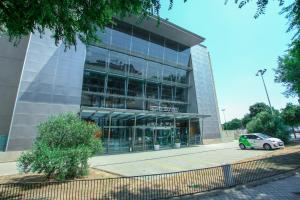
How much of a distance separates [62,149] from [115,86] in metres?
14.8

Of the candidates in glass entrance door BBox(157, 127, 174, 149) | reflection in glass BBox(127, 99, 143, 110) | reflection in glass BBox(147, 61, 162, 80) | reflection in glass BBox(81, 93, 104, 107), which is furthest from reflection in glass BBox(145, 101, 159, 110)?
reflection in glass BBox(81, 93, 104, 107)

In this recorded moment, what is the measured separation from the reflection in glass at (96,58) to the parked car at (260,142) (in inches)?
607

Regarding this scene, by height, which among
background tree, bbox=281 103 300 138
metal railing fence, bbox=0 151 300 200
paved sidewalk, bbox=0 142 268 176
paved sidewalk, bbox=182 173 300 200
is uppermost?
background tree, bbox=281 103 300 138

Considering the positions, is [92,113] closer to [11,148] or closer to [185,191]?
[11,148]

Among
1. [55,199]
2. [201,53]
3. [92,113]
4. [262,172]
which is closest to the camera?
[55,199]

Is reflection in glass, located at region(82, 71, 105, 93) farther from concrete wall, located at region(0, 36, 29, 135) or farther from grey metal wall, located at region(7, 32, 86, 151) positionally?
concrete wall, located at region(0, 36, 29, 135)

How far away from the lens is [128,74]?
25.9 meters

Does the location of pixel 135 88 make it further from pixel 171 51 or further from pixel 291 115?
pixel 291 115

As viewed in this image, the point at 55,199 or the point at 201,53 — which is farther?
the point at 201,53

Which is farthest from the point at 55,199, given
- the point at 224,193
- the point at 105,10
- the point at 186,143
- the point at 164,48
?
the point at 164,48

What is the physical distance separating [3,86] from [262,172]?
1779cm

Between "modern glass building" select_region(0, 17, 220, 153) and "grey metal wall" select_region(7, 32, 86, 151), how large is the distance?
0.21 ft

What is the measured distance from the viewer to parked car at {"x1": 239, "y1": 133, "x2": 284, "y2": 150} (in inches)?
816

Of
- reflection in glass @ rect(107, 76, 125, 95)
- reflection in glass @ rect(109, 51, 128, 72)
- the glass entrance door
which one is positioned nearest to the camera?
reflection in glass @ rect(107, 76, 125, 95)
